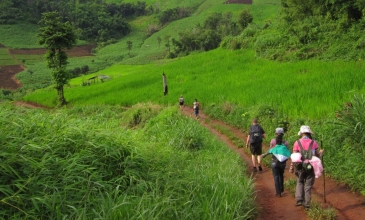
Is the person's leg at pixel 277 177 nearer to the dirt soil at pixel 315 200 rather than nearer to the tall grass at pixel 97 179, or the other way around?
the dirt soil at pixel 315 200

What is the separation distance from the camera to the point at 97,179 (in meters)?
4.89

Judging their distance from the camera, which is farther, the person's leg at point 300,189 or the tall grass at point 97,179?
the person's leg at point 300,189

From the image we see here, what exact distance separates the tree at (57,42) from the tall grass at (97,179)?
2033cm

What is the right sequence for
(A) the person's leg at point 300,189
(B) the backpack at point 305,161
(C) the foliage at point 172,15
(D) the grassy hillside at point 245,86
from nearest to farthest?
(B) the backpack at point 305,161, (A) the person's leg at point 300,189, (D) the grassy hillside at point 245,86, (C) the foliage at point 172,15

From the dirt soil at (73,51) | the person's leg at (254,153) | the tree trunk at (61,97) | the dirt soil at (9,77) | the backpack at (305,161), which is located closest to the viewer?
the backpack at (305,161)

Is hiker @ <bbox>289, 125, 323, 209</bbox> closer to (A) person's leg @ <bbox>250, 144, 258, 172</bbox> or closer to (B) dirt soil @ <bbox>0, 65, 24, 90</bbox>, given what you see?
(A) person's leg @ <bbox>250, 144, 258, 172</bbox>

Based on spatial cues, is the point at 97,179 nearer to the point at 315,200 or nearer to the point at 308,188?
the point at 308,188

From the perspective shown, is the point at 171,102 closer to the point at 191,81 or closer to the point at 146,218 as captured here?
the point at 191,81

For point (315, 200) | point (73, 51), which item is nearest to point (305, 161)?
point (315, 200)

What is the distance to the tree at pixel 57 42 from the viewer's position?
25.3 meters

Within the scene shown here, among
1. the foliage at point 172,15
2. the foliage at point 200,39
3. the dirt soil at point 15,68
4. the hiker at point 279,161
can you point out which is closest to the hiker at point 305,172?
the hiker at point 279,161

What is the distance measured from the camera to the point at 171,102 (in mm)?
→ 18922

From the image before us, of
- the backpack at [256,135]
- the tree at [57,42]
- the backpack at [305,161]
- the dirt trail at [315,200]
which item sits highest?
the tree at [57,42]

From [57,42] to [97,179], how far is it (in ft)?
76.3
